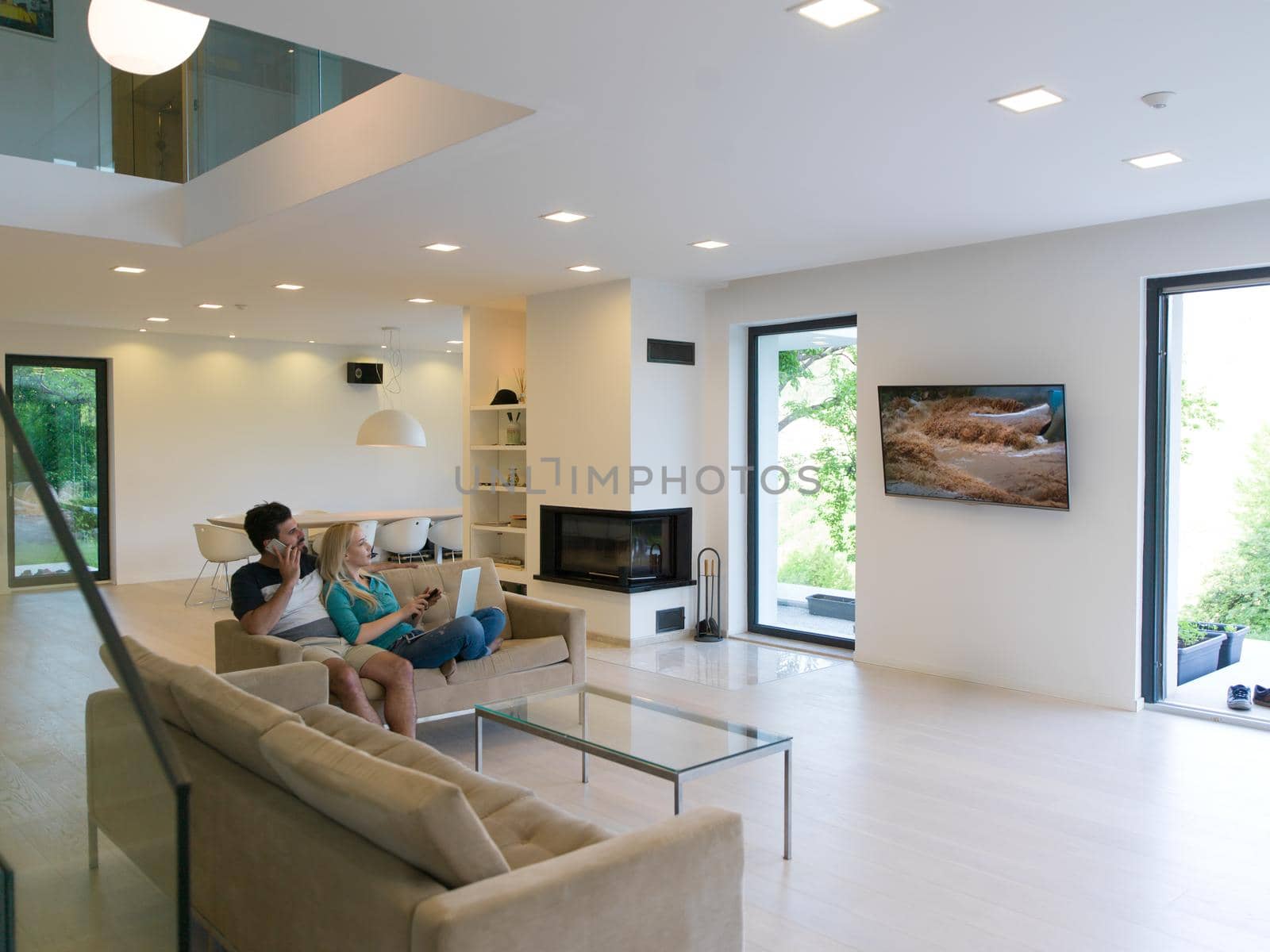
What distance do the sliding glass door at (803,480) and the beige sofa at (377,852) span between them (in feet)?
15.1

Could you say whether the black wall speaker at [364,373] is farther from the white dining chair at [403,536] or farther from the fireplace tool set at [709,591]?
the fireplace tool set at [709,591]

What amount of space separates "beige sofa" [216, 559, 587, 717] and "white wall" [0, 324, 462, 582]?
247 inches

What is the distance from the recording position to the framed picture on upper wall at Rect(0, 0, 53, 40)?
18.3 ft

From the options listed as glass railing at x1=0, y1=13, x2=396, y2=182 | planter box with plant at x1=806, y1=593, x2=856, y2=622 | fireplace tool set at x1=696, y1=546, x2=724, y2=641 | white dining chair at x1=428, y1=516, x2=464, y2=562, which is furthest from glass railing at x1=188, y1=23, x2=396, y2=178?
white dining chair at x1=428, y1=516, x2=464, y2=562

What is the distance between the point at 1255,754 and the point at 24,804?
4.88 m

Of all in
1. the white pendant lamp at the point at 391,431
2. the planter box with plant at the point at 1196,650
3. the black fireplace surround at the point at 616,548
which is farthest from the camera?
the white pendant lamp at the point at 391,431

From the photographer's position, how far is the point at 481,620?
4809 millimetres

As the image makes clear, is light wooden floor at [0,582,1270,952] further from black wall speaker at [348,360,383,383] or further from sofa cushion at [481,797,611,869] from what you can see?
black wall speaker at [348,360,383,383]

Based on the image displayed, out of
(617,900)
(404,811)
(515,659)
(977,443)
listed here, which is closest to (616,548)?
(515,659)

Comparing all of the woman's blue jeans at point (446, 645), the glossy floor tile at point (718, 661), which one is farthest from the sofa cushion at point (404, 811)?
the glossy floor tile at point (718, 661)

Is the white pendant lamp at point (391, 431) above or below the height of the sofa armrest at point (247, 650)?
above

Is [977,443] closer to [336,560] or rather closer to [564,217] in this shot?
[564,217]

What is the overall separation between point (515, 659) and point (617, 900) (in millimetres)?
2722

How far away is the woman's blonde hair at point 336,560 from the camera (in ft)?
14.8
